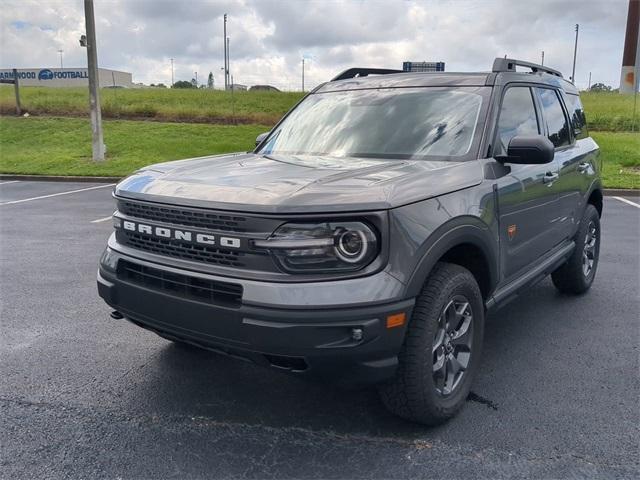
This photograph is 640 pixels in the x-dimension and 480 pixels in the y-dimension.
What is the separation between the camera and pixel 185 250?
2.86m

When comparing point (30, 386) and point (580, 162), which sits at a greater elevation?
point (580, 162)

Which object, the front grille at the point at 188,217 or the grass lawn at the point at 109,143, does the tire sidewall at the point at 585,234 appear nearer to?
the front grille at the point at 188,217

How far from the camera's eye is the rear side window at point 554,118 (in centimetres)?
454

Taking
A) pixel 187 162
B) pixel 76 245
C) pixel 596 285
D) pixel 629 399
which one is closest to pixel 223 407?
pixel 187 162

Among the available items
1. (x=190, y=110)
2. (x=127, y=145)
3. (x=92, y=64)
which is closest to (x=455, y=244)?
(x=92, y=64)

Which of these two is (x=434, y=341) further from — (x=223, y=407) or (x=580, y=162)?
(x=580, y=162)

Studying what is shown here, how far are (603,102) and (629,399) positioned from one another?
2894 centimetres

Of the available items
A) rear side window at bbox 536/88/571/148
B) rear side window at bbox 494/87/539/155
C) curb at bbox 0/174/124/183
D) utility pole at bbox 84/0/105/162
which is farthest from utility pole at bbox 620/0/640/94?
rear side window at bbox 494/87/539/155

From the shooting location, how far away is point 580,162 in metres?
4.91

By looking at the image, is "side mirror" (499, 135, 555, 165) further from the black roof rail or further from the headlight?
the black roof rail

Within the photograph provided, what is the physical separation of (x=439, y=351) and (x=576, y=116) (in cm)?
333

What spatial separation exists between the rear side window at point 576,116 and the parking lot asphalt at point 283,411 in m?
1.60

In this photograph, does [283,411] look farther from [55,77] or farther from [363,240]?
[55,77]

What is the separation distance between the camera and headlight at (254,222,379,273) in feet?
8.48
